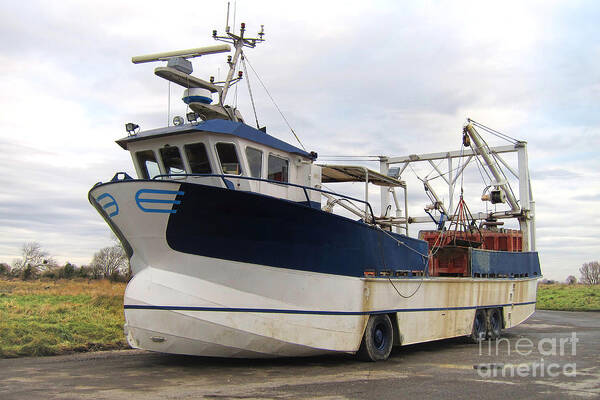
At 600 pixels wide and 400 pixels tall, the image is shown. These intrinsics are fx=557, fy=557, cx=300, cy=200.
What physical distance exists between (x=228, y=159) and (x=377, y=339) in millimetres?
4231

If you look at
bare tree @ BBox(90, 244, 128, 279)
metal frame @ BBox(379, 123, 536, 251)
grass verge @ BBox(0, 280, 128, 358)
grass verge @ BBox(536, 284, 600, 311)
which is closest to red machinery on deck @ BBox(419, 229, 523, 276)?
metal frame @ BBox(379, 123, 536, 251)

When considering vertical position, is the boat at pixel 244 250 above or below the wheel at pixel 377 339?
above

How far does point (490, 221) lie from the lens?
775 inches

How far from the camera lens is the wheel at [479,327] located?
13.9 meters

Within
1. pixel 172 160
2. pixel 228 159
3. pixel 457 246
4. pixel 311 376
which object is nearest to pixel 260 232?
pixel 228 159

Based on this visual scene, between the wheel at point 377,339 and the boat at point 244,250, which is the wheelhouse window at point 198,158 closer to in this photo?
the boat at point 244,250

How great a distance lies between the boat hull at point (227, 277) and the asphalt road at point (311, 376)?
519 mm

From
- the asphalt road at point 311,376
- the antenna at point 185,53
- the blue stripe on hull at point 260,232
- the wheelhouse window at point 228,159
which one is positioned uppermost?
the antenna at point 185,53

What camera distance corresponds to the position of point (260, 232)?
8516 mm

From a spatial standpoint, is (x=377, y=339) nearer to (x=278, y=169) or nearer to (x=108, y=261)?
(x=278, y=169)

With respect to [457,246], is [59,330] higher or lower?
lower

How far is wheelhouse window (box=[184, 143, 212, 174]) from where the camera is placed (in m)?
9.40

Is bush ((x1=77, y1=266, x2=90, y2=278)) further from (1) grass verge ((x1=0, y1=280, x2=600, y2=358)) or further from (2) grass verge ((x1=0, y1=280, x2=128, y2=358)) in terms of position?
(2) grass verge ((x1=0, y1=280, x2=128, y2=358))

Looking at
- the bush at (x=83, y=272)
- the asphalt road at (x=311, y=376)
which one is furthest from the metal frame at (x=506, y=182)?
the bush at (x=83, y=272)
